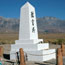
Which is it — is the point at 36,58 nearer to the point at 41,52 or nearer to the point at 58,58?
the point at 41,52

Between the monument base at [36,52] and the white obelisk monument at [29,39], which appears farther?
the white obelisk monument at [29,39]

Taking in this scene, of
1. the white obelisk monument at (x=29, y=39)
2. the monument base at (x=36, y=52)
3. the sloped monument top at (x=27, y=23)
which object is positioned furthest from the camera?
the sloped monument top at (x=27, y=23)

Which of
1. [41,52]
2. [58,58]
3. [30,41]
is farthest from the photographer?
[30,41]

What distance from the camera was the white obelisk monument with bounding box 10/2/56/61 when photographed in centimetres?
1502

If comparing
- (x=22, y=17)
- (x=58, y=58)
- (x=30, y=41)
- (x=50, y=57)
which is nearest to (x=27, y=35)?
(x=30, y=41)

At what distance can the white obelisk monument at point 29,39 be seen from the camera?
1502 centimetres

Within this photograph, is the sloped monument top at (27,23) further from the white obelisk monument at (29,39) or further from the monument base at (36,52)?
the monument base at (36,52)

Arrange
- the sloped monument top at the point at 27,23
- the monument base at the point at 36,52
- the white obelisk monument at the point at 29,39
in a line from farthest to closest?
1. the sloped monument top at the point at 27,23
2. the white obelisk monument at the point at 29,39
3. the monument base at the point at 36,52

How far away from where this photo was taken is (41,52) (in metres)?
14.5

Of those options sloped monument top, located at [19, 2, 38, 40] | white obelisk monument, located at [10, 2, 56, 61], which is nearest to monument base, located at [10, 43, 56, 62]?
white obelisk monument, located at [10, 2, 56, 61]

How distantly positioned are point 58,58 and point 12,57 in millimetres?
6949

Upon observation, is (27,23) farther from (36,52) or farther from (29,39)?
(36,52)

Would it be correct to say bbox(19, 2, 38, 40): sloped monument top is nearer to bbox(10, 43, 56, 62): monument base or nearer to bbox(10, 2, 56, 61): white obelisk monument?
bbox(10, 2, 56, 61): white obelisk monument

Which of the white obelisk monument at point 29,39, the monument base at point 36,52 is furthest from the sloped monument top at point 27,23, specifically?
the monument base at point 36,52
